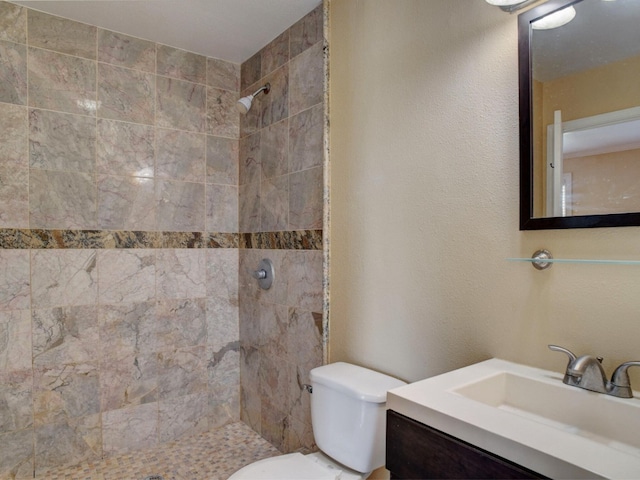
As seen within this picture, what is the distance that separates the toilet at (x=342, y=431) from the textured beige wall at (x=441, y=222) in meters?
0.18

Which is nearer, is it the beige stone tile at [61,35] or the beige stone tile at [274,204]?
the beige stone tile at [61,35]

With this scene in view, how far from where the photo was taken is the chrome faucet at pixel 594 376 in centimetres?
91

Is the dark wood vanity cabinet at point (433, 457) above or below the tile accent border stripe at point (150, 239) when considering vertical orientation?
below

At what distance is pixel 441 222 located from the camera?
54.4 inches

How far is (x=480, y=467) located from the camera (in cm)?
77

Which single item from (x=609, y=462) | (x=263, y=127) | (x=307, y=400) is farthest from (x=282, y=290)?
(x=609, y=462)

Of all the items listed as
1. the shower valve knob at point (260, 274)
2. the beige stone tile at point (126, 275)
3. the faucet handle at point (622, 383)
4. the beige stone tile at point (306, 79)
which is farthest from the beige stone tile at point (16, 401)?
the faucet handle at point (622, 383)

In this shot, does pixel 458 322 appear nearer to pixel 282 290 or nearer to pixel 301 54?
pixel 282 290

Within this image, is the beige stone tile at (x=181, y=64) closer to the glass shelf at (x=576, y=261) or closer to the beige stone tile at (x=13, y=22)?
the beige stone tile at (x=13, y=22)

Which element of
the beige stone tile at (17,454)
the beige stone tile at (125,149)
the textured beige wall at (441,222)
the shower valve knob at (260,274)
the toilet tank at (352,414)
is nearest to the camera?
the textured beige wall at (441,222)

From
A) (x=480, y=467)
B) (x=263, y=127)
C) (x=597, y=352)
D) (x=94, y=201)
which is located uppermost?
(x=263, y=127)

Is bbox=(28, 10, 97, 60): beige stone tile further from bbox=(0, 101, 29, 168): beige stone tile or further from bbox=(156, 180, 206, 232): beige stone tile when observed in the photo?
bbox=(156, 180, 206, 232): beige stone tile

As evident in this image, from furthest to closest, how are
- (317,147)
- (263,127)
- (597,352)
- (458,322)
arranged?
(263,127) < (317,147) < (458,322) < (597,352)

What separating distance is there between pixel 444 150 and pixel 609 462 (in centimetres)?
98
